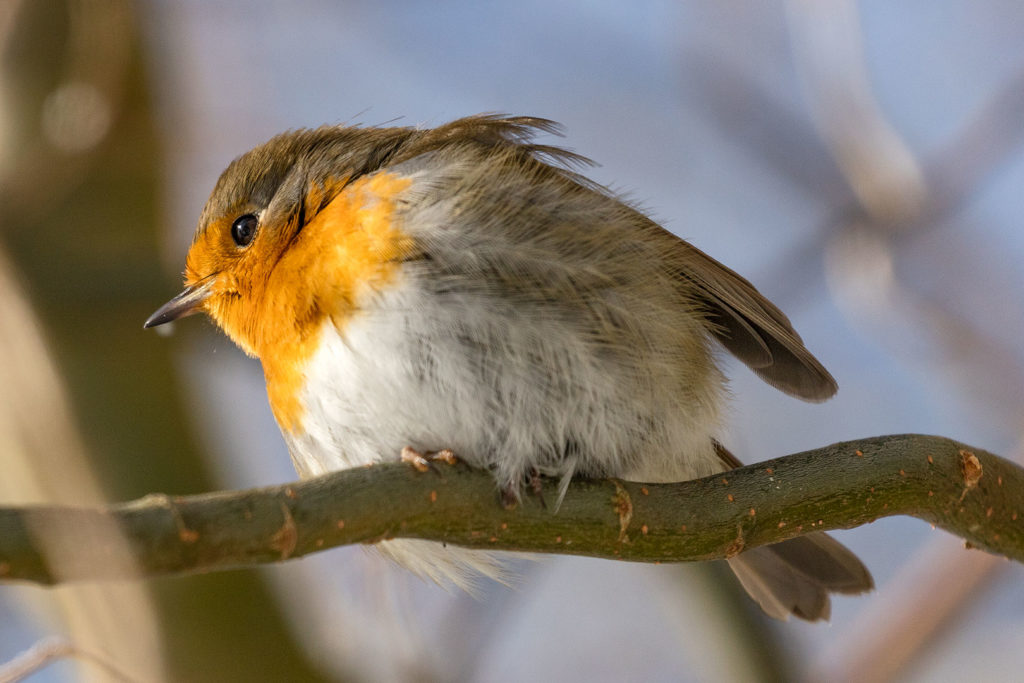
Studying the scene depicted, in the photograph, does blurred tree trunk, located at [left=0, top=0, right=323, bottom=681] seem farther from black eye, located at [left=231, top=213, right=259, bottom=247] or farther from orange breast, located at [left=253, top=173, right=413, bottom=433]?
orange breast, located at [left=253, top=173, right=413, bottom=433]

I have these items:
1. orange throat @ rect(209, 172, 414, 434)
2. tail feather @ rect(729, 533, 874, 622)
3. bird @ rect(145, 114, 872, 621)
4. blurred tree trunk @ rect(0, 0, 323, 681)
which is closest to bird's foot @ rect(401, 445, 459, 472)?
bird @ rect(145, 114, 872, 621)

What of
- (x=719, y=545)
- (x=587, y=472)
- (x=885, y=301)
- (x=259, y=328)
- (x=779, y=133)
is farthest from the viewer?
(x=779, y=133)

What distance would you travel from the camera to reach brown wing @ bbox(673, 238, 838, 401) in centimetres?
271

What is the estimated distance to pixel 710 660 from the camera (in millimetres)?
3816

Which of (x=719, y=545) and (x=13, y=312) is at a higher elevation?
(x=719, y=545)

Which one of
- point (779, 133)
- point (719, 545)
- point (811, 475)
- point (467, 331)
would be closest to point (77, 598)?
point (467, 331)

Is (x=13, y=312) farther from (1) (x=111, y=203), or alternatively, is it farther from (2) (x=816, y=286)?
(2) (x=816, y=286)

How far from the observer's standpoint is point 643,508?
6.98ft

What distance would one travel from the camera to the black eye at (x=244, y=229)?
2.87 m

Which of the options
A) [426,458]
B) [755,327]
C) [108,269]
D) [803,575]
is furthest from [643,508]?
[108,269]

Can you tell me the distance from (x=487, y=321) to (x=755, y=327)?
87cm

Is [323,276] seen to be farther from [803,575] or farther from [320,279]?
[803,575]

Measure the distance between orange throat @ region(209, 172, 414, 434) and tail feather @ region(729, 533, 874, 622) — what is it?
128 cm

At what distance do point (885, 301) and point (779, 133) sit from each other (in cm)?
102
